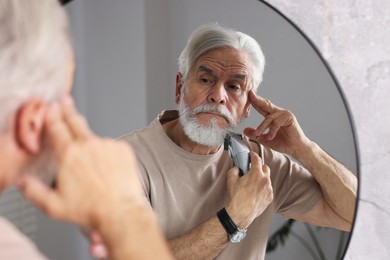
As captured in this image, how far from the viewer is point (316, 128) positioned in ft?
2.18

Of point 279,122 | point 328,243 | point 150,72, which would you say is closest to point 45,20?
point 150,72

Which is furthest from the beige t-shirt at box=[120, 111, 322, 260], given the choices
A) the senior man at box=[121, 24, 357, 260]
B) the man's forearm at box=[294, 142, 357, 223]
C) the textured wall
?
the textured wall

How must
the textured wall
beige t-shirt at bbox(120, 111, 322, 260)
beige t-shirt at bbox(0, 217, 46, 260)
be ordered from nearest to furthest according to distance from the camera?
1. beige t-shirt at bbox(0, 217, 46, 260)
2. beige t-shirt at bbox(120, 111, 322, 260)
3. the textured wall

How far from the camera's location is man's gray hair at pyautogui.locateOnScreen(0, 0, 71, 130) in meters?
0.40

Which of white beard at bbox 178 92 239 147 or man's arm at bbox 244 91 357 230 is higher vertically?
white beard at bbox 178 92 239 147

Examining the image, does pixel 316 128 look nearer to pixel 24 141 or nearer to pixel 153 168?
pixel 153 168

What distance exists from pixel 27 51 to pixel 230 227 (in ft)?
0.91

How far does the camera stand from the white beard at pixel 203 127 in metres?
0.57

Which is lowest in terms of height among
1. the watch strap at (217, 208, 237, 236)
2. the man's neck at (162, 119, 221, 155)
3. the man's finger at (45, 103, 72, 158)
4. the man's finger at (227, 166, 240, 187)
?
the watch strap at (217, 208, 237, 236)

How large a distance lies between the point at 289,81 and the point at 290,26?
67mm

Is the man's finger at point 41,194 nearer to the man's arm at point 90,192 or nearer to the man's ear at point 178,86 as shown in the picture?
the man's arm at point 90,192

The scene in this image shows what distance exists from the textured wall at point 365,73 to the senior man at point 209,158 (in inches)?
6.3

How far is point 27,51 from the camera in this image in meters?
0.41

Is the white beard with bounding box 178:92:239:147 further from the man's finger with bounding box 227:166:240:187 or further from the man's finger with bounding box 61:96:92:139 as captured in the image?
the man's finger with bounding box 61:96:92:139
